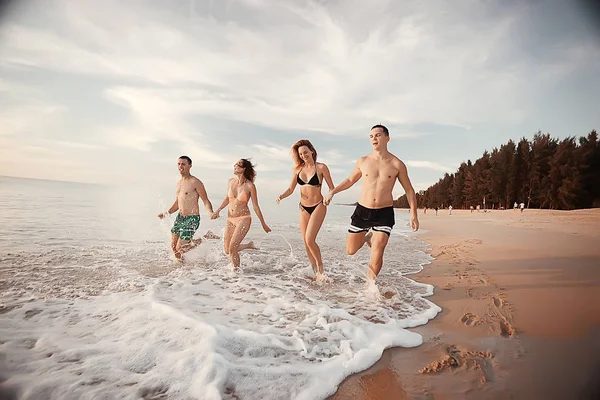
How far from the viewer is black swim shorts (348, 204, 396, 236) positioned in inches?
181

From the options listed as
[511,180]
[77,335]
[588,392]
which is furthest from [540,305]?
[511,180]

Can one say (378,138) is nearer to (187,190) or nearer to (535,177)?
(187,190)

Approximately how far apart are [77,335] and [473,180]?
2409 inches

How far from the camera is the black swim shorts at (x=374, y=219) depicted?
4609mm

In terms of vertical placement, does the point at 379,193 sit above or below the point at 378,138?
below

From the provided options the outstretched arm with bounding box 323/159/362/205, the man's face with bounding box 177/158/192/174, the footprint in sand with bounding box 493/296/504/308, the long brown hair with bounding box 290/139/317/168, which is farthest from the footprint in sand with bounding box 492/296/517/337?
the man's face with bounding box 177/158/192/174

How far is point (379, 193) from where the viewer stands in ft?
15.3

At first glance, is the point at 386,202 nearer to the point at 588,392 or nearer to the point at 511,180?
the point at 588,392

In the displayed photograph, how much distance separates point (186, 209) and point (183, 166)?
0.96m

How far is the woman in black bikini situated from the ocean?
27.3 inches

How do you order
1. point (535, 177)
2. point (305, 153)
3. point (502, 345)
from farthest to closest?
point (535, 177) < point (305, 153) < point (502, 345)

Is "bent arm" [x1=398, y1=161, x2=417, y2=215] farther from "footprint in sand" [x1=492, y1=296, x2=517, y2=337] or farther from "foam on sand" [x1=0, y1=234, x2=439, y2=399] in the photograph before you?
"footprint in sand" [x1=492, y1=296, x2=517, y2=337]

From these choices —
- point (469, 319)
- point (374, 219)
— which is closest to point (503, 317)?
point (469, 319)

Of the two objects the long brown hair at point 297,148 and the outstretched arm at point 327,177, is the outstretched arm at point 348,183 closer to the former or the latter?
the outstretched arm at point 327,177
